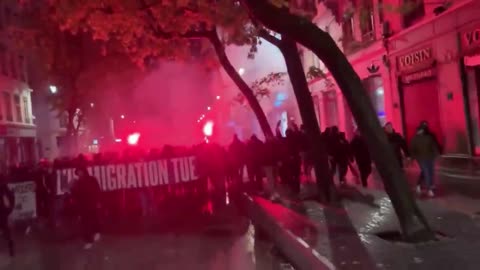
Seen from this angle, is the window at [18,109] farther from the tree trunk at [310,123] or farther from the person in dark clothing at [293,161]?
the tree trunk at [310,123]

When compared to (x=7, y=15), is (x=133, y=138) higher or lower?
lower

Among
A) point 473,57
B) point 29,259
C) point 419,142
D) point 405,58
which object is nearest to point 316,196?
point 419,142

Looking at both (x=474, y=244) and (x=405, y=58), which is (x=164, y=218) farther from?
(x=405, y=58)

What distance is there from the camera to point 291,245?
8.07 metres

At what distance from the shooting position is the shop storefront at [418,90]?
20.8 m

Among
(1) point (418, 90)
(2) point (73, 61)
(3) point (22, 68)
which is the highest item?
(3) point (22, 68)

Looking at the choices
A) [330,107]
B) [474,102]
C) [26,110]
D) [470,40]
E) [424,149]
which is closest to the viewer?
[424,149]

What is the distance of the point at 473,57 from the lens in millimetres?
17672

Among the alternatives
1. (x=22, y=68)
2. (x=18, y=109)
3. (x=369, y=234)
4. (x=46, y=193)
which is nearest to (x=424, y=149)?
(x=369, y=234)

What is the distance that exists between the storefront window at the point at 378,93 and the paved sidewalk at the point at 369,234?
47.7 ft

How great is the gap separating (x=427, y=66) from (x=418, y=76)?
→ 92 centimetres

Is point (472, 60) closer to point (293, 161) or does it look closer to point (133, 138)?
point (293, 161)

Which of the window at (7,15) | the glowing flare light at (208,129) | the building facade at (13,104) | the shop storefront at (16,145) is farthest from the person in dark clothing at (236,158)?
the window at (7,15)

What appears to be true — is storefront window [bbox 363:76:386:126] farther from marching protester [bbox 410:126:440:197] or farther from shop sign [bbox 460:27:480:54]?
marching protester [bbox 410:126:440:197]
